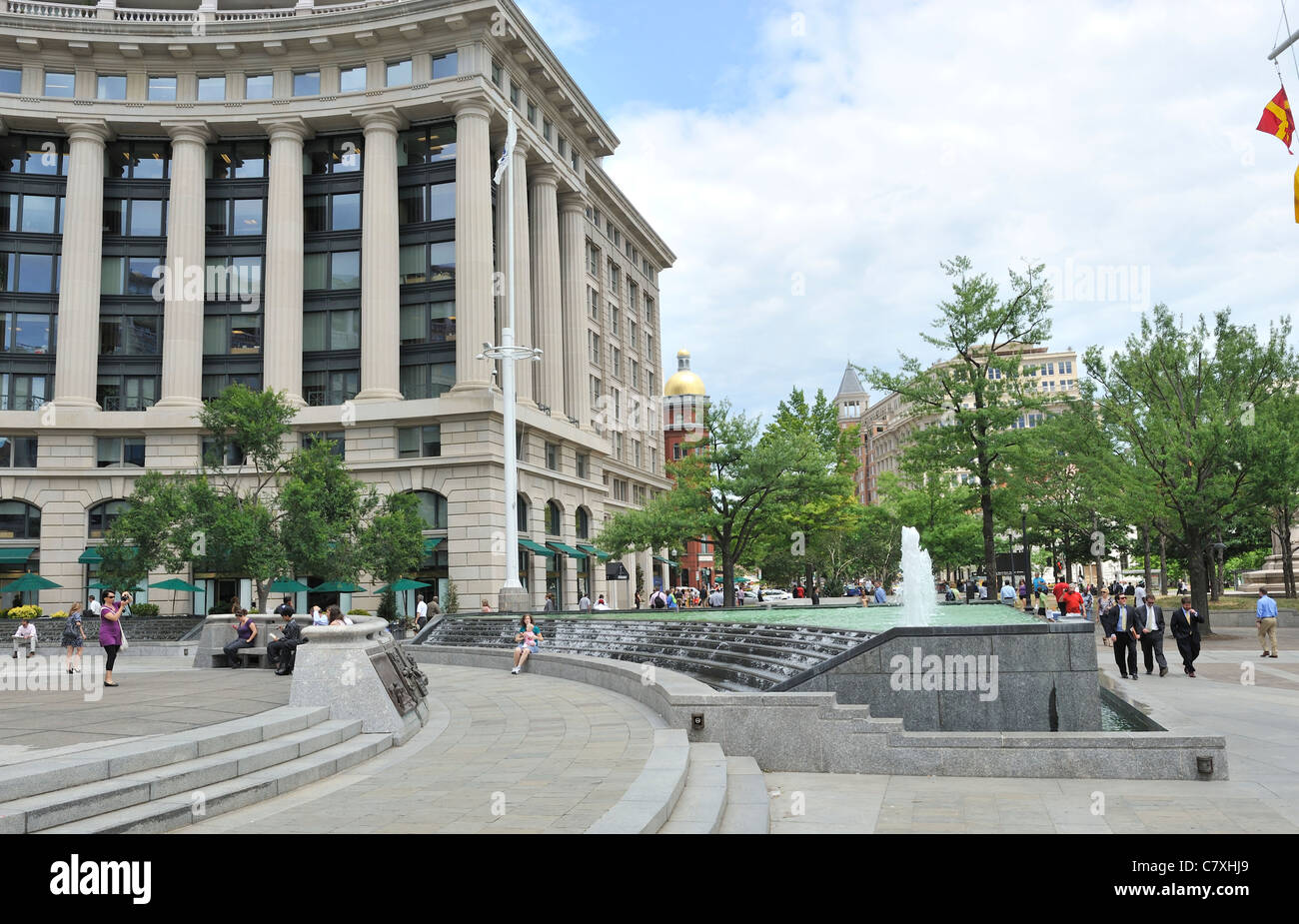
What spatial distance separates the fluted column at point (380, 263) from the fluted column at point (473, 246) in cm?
349

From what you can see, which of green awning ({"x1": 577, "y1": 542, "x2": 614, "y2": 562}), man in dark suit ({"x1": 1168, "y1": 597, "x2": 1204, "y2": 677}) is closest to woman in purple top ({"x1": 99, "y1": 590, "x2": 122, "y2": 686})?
man in dark suit ({"x1": 1168, "y1": 597, "x2": 1204, "y2": 677})

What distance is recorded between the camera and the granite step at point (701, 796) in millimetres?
8102

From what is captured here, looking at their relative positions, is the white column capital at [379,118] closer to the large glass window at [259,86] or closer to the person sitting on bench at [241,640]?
the large glass window at [259,86]

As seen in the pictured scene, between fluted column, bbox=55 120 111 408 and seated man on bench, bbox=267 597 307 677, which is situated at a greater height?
fluted column, bbox=55 120 111 408

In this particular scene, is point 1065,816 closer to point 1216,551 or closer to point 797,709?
point 797,709

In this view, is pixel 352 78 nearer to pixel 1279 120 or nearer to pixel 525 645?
pixel 525 645

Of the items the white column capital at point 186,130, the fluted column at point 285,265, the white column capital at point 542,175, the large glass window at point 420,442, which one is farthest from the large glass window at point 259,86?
the large glass window at point 420,442

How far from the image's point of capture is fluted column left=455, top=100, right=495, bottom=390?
46250mm

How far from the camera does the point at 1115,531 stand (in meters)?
65.6

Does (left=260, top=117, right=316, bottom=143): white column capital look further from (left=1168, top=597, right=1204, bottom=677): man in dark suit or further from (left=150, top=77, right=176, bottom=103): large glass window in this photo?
(left=1168, top=597, right=1204, bottom=677): man in dark suit

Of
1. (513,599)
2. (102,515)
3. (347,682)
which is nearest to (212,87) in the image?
(102,515)

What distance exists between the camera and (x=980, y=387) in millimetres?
36938

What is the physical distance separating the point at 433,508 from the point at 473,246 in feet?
43.5

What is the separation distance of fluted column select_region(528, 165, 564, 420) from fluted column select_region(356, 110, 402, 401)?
30.3 ft
